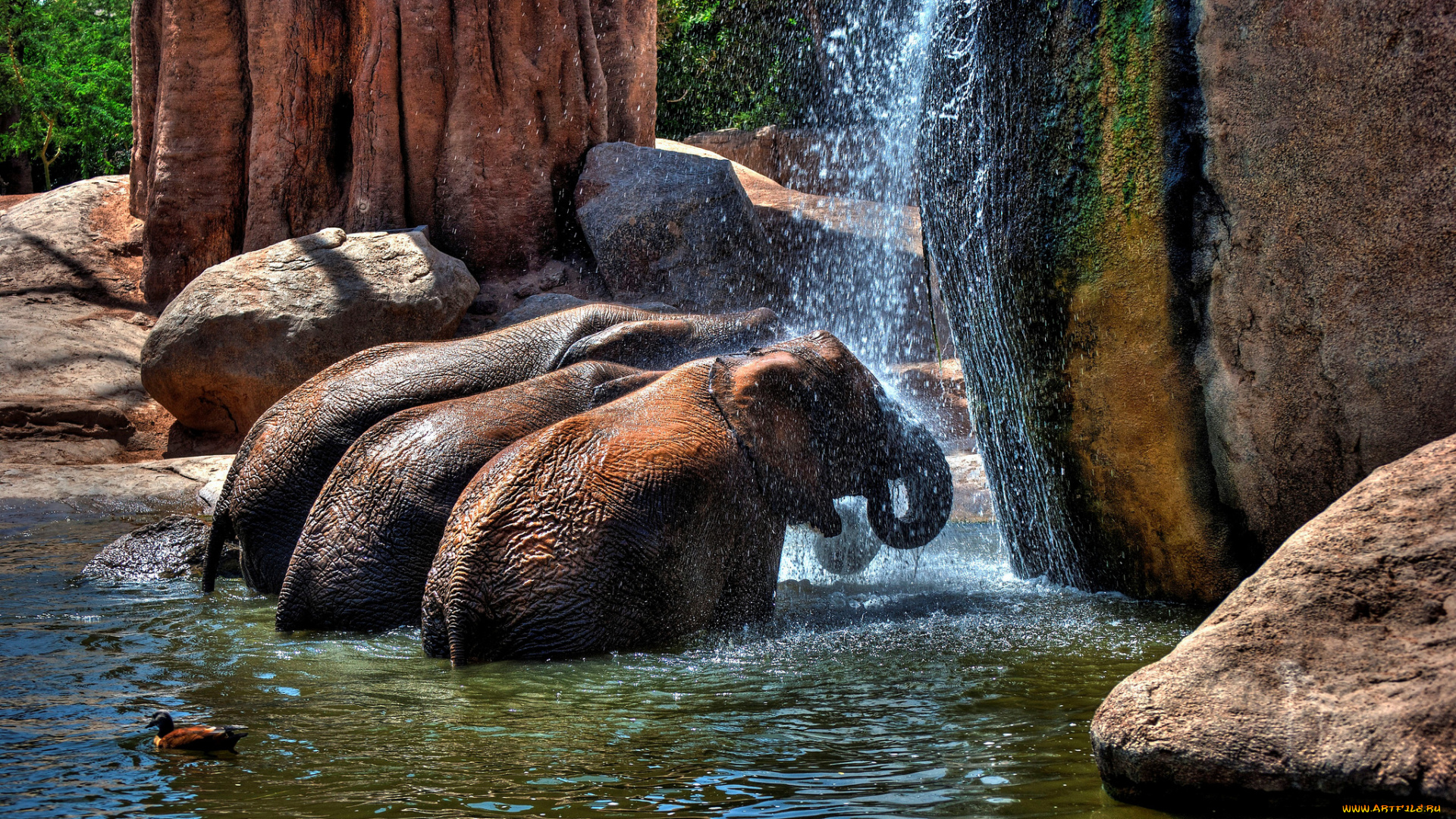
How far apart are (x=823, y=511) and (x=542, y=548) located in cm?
161

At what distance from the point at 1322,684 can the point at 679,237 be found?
1080cm

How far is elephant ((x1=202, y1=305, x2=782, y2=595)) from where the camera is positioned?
23.2ft

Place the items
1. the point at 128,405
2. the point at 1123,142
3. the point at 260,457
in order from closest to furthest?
1. the point at 1123,142
2. the point at 260,457
3. the point at 128,405

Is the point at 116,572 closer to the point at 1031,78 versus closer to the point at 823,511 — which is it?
the point at 823,511

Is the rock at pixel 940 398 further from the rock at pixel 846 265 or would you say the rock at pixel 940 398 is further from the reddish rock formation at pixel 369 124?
the reddish rock formation at pixel 369 124

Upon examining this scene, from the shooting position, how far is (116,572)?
7840 mm

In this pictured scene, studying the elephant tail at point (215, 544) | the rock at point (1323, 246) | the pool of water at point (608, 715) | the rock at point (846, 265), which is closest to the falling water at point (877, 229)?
the rock at point (846, 265)

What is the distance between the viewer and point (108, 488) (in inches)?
429

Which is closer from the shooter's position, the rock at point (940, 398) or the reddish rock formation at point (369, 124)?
the rock at point (940, 398)

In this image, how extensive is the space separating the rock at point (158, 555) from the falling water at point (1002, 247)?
188 inches

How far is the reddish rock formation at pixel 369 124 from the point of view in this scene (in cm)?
1391

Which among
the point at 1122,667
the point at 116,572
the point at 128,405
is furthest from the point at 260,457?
the point at 128,405

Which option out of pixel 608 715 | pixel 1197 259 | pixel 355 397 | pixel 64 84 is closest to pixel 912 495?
pixel 1197 259

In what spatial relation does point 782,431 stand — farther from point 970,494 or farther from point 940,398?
point 940,398
